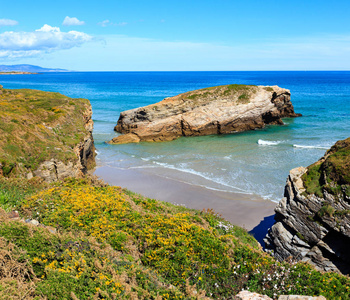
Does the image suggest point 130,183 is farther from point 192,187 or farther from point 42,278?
point 42,278

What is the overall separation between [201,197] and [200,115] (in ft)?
82.2

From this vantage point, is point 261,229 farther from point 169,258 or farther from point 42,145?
point 42,145

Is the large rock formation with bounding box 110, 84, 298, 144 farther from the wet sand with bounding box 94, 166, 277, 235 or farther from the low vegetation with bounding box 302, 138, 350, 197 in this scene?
the low vegetation with bounding box 302, 138, 350, 197

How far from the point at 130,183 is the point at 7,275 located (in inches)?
680

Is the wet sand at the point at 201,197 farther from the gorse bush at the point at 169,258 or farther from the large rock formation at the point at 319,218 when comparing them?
the gorse bush at the point at 169,258

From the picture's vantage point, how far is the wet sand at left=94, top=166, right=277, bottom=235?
1805 centimetres

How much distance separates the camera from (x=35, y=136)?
19.7m

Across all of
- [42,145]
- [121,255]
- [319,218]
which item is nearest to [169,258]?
[121,255]

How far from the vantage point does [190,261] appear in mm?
8297

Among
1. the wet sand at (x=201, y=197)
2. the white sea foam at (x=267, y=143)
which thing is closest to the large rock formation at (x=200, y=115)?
the white sea foam at (x=267, y=143)

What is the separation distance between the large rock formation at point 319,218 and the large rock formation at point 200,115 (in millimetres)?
29268

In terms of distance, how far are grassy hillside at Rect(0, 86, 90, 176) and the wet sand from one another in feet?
16.0

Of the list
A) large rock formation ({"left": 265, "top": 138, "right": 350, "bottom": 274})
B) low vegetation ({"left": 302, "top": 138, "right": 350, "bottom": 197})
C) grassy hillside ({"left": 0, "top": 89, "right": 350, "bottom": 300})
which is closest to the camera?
grassy hillside ({"left": 0, "top": 89, "right": 350, "bottom": 300})

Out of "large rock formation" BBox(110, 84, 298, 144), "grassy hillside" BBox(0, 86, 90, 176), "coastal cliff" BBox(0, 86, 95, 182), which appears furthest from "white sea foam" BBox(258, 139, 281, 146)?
"grassy hillside" BBox(0, 86, 90, 176)
